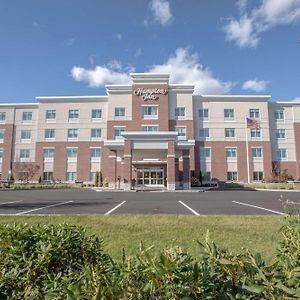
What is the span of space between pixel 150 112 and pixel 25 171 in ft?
78.2

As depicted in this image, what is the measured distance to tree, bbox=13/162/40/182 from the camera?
50188mm

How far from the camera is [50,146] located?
5228 centimetres

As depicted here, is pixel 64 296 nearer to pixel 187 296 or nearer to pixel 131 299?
pixel 131 299

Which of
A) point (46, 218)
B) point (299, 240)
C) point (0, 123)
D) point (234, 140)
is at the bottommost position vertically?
point (46, 218)

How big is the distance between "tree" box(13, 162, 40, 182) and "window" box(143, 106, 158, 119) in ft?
67.6

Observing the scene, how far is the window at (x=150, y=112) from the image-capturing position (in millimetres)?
49875

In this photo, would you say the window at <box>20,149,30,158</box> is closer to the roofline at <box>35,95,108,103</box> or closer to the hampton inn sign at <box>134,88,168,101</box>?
the roofline at <box>35,95,108,103</box>

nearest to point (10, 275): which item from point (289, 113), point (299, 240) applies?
point (299, 240)

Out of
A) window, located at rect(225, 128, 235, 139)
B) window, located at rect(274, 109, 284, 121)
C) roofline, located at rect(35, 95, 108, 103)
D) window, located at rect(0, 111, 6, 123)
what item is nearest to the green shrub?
window, located at rect(225, 128, 235, 139)

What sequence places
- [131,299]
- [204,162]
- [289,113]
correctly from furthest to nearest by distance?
[289,113], [204,162], [131,299]

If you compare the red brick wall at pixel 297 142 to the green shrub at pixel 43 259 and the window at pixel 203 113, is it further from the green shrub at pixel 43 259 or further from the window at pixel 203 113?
the green shrub at pixel 43 259

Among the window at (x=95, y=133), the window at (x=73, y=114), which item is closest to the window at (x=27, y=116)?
the window at (x=73, y=114)

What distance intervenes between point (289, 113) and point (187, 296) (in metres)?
58.7

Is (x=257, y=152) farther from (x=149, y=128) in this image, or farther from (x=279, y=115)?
(x=149, y=128)
